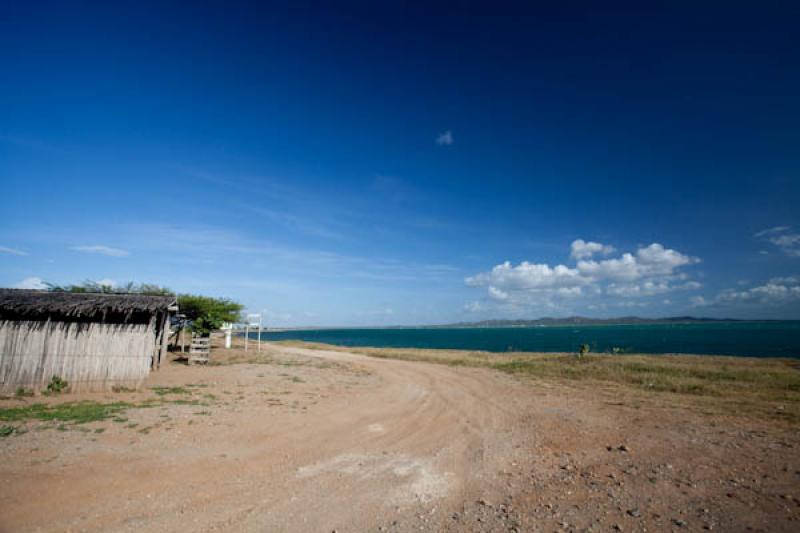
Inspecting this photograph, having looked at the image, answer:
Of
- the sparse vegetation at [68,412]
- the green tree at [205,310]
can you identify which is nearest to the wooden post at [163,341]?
the green tree at [205,310]

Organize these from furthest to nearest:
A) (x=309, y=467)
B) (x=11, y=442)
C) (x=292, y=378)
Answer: (x=292, y=378), (x=11, y=442), (x=309, y=467)

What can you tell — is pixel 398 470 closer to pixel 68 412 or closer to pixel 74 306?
pixel 68 412

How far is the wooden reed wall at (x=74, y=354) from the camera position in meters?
13.2

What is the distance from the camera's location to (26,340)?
13.5m

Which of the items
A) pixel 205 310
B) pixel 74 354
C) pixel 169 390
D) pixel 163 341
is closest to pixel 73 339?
pixel 74 354

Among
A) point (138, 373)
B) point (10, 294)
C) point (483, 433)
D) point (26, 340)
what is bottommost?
point (483, 433)

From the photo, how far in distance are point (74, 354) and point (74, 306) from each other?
1840mm

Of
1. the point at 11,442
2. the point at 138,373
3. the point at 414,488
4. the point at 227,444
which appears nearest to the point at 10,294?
the point at 138,373

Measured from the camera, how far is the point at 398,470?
7355 millimetres

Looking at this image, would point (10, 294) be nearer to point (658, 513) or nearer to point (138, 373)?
point (138, 373)

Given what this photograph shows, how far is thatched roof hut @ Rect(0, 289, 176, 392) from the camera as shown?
1328cm

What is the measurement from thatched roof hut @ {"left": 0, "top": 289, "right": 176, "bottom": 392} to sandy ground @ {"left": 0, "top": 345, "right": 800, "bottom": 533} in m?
1.63

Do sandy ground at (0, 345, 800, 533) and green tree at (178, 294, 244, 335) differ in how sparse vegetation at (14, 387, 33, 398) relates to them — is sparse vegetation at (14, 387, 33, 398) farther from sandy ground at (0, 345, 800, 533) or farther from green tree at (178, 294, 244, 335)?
green tree at (178, 294, 244, 335)

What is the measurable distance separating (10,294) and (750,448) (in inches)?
958
